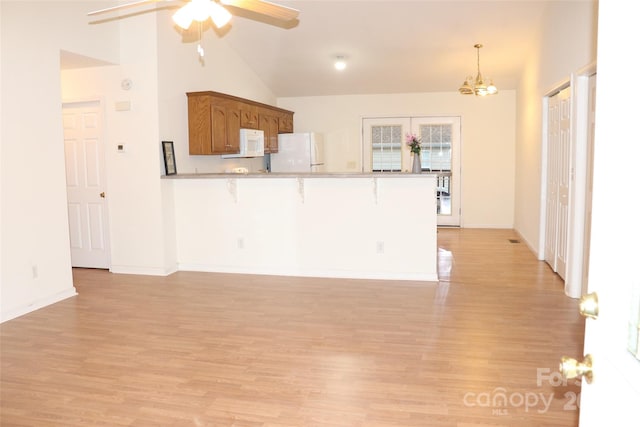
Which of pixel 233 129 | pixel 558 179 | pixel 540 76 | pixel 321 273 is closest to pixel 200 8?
pixel 321 273

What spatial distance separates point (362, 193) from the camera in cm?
539

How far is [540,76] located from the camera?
250 inches

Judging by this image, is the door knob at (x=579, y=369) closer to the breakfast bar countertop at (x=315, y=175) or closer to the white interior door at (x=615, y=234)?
the white interior door at (x=615, y=234)

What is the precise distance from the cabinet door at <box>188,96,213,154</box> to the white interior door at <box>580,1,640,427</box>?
5.51 m

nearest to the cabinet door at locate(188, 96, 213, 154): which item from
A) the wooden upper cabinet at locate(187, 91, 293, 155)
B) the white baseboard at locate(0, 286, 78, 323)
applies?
the wooden upper cabinet at locate(187, 91, 293, 155)

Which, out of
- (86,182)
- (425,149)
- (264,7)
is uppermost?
(264,7)

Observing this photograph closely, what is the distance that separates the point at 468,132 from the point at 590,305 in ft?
27.8

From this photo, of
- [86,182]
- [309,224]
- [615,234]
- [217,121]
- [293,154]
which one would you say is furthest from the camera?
[293,154]

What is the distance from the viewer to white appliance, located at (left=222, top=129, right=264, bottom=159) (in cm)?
686

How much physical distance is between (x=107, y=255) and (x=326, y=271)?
8.54 ft

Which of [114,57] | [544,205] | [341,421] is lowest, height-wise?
[341,421]

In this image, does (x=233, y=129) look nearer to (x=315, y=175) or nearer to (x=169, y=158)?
(x=169, y=158)

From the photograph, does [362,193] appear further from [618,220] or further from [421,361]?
[618,220]

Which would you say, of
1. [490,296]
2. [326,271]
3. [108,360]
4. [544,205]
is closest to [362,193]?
[326,271]
